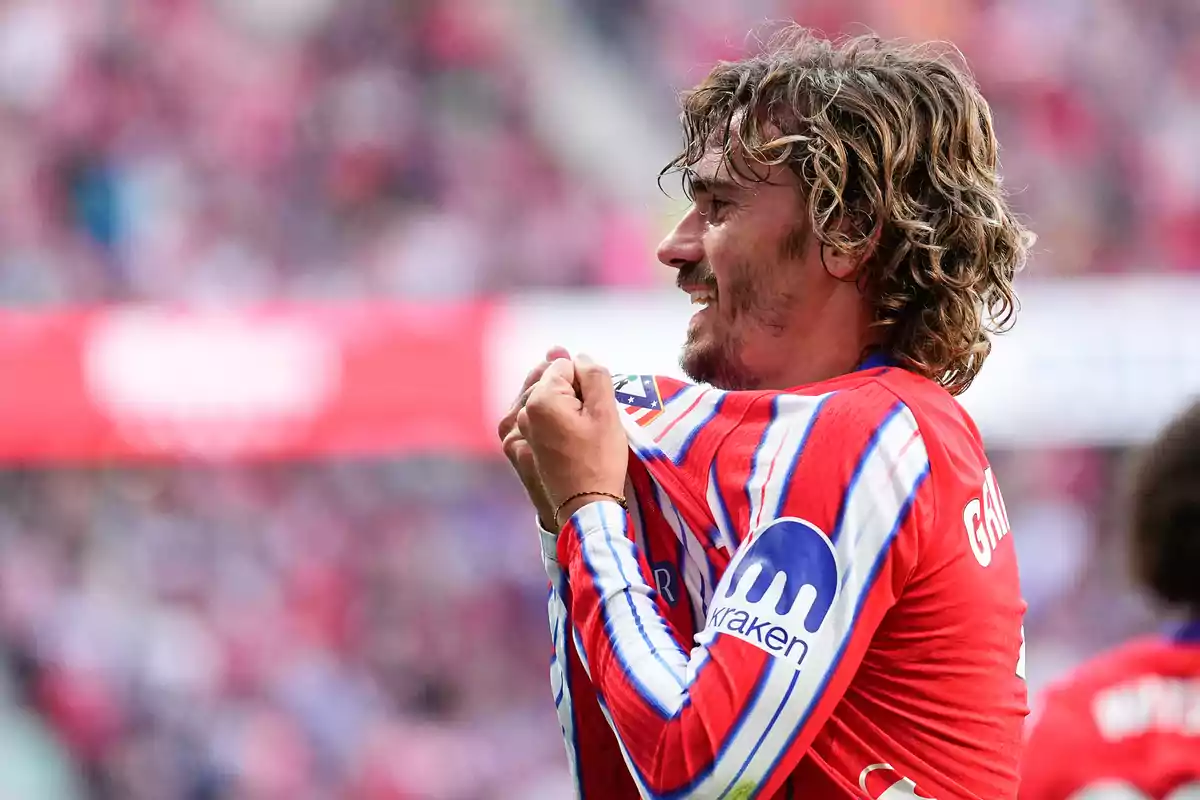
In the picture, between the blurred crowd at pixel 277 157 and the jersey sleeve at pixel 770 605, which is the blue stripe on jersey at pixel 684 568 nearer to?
the jersey sleeve at pixel 770 605

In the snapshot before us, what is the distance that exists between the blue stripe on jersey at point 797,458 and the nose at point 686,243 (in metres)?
0.24

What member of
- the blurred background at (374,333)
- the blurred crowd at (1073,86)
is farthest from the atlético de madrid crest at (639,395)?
the blurred crowd at (1073,86)

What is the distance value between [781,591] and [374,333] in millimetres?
6065

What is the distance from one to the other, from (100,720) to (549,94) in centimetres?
416

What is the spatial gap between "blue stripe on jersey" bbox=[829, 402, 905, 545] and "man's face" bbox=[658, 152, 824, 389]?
174mm

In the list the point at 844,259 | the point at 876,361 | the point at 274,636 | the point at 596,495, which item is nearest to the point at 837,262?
the point at 844,259

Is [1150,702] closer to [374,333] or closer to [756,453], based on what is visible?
[756,453]

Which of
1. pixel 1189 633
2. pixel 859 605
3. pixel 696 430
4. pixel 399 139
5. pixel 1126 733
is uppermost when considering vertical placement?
pixel 696 430

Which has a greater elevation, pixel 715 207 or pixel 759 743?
pixel 715 207

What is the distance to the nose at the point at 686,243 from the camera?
1.58m

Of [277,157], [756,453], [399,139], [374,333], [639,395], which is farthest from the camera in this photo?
[399,139]

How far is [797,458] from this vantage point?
4.54 feet

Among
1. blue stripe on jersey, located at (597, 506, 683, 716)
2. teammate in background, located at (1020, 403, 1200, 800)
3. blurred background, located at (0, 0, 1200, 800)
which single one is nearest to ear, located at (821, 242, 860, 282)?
blue stripe on jersey, located at (597, 506, 683, 716)

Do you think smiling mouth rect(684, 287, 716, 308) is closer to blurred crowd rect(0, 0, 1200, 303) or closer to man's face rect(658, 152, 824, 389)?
man's face rect(658, 152, 824, 389)
